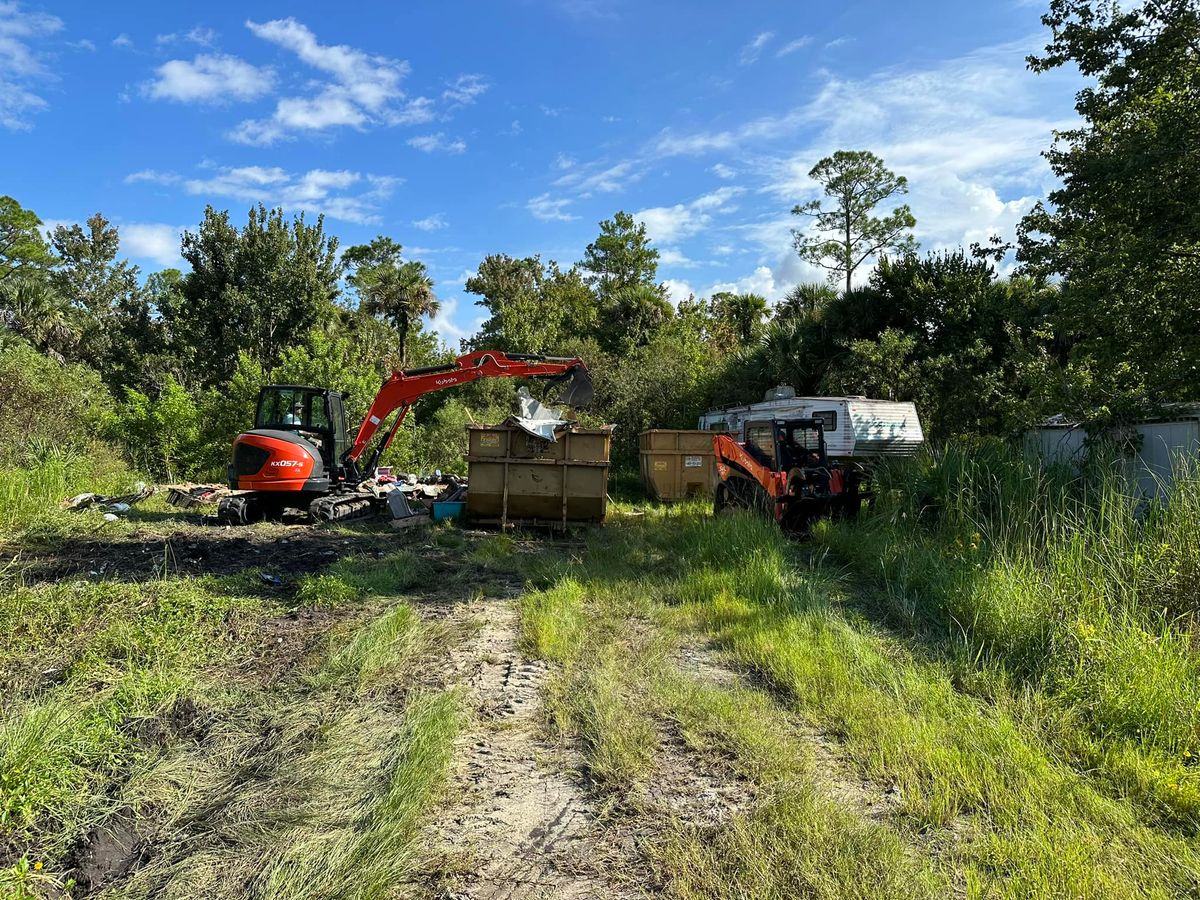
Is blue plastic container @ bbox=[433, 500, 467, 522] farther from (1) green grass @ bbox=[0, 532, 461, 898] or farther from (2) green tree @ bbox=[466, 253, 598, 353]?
(2) green tree @ bbox=[466, 253, 598, 353]

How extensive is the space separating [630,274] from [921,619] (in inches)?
1549

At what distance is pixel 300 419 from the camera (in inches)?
507

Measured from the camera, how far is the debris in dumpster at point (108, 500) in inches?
474

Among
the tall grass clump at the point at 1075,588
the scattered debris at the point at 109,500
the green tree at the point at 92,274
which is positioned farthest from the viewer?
the green tree at the point at 92,274

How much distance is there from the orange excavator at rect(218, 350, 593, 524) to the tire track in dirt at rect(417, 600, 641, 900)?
7.78 m

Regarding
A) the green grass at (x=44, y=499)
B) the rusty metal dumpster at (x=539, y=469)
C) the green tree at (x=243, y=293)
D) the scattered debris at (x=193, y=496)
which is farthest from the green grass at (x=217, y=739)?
the green tree at (x=243, y=293)

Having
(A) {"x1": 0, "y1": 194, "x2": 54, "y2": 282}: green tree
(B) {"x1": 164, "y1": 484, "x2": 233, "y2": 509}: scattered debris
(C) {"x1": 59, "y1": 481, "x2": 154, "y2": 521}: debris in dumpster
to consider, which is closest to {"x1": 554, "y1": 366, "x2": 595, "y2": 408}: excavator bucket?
(B) {"x1": 164, "y1": 484, "x2": 233, "y2": 509}: scattered debris

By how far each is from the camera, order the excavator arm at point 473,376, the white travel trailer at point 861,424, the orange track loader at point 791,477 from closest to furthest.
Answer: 1. the orange track loader at point 791,477
2. the excavator arm at point 473,376
3. the white travel trailer at point 861,424

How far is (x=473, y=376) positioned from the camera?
40.7 ft

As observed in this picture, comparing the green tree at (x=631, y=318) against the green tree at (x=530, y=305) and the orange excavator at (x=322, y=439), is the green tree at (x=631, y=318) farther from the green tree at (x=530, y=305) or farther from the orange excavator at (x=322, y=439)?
the orange excavator at (x=322, y=439)

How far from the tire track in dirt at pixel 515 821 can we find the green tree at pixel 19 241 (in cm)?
4458

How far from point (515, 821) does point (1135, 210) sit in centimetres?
1025

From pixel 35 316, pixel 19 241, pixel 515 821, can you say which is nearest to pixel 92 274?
pixel 19 241

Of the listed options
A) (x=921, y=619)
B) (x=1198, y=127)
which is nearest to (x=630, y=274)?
(x=1198, y=127)
